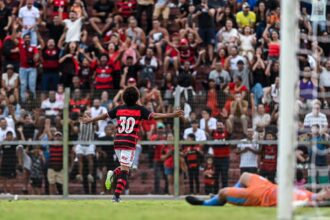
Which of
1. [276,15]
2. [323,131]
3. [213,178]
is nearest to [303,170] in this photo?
[323,131]

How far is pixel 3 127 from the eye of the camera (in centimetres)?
2642

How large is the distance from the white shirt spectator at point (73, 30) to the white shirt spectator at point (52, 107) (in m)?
3.67

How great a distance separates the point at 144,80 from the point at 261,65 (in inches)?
129

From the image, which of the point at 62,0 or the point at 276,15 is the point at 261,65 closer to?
the point at 276,15

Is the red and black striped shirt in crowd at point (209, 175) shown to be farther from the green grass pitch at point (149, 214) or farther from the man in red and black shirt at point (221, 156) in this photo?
the green grass pitch at point (149, 214)

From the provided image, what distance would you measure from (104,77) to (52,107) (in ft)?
7.16

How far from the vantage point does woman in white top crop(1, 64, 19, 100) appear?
2753 cm

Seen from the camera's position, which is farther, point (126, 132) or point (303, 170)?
point (303, 170)

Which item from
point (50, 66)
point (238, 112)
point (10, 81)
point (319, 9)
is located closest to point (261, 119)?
point (238, 112)

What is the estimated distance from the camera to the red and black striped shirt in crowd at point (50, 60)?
2900 centimetres

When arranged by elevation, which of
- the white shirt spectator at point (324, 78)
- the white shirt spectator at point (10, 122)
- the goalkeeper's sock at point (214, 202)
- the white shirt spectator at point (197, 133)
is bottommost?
the goalkeeper's sock at point (214, 202)

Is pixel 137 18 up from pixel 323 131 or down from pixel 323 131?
up

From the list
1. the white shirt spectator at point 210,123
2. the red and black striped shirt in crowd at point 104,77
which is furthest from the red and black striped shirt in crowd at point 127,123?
the red and black striped shirt in crowd at point 104,77

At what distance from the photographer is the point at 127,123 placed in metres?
18.7
